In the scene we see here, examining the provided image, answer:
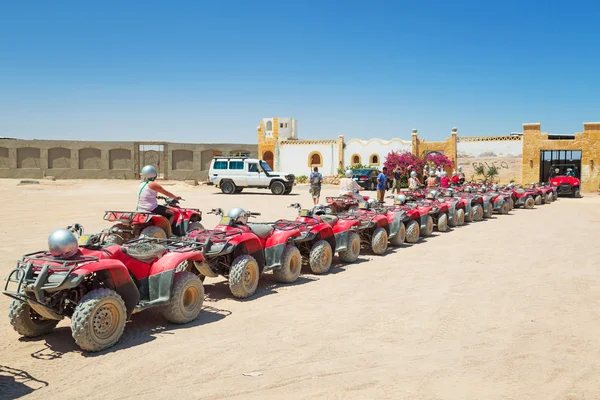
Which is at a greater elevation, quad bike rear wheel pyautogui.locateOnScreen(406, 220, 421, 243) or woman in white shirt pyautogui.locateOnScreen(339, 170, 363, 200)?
woman in white shirt pyautogui.locateOnScreen(339, 170, 363, 200)

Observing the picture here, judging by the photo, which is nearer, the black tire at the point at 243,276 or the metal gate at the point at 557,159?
the black tire at the point at 243,276

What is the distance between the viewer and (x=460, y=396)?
4.21m

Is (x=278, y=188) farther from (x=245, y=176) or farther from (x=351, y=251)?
(x=351, y=251)

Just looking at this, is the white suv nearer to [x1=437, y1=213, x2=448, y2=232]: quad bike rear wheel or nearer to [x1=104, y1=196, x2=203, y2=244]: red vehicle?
[x1=437, y1=213, x2=448, y2=232]: quad bike rear wheel

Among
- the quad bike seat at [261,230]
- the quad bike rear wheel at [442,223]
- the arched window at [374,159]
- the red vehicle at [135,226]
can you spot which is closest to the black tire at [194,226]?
the red vehicle at [135,226]

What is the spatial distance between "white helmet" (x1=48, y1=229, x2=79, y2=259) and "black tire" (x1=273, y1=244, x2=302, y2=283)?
336 centimetres

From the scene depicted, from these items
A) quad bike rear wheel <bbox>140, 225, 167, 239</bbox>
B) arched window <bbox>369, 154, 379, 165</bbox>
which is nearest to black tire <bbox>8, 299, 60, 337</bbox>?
quad bike rear wheel <bbox>140, 225, 167, 239</bbox>

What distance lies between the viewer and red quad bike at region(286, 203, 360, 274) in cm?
888

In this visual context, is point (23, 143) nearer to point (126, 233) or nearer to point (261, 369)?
point (126, 233)

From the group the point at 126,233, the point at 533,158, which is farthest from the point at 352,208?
the point at 533,158

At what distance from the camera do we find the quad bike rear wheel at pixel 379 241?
1078 centimetres

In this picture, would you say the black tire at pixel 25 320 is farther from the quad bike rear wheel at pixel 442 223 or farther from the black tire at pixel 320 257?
the quad bike rear wheel at pixel 442 223

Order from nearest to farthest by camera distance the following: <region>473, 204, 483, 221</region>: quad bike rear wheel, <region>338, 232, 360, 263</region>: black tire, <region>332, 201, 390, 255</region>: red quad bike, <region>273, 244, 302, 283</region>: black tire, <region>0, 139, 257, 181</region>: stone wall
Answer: <region>273, 244, 302, 283</region>: black tire < <region>338, 232, 360, 263</region>: black tire < <region>332, 201, 390, 255</region>: red quad bike < <region>473, 204, 483, 221</region>: quad bike rear wheel < <region>0, 139, 257, 181</region>: stone wall

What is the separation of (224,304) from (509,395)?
382cm
